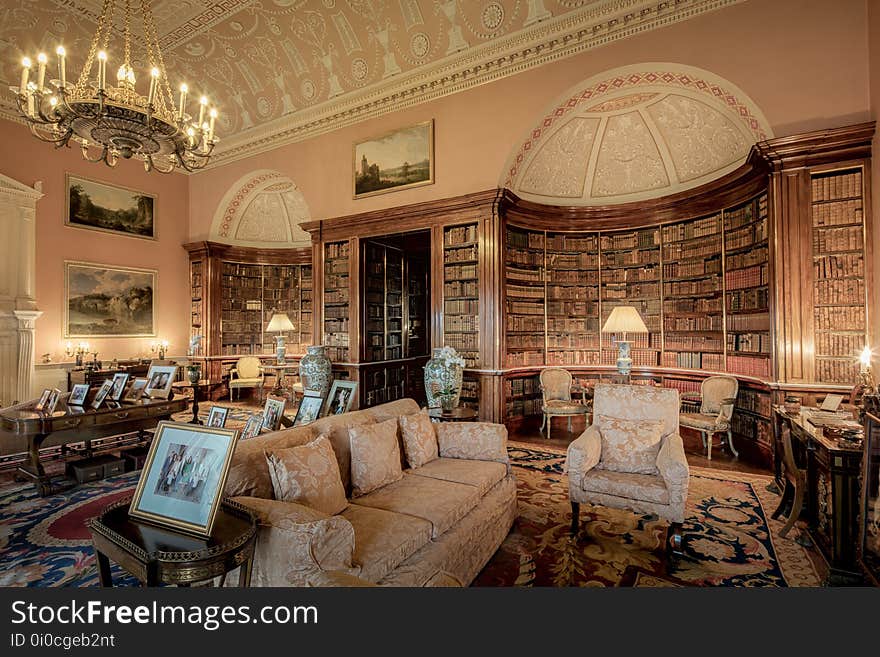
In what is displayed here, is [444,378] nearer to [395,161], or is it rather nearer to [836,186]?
[395,161]

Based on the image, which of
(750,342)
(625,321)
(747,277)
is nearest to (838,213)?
(747,277)

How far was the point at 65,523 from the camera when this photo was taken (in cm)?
345

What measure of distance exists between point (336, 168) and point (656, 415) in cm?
659

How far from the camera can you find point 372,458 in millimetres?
2777

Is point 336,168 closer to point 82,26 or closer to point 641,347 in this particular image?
point 82,26

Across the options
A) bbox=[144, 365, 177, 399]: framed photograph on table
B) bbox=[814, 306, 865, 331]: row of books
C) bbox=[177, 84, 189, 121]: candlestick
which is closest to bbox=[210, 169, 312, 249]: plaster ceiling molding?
bbox=[177, 84, 189, 121]: candlestick

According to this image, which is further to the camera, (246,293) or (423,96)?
(246,293)

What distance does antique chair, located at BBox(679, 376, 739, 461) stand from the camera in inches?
204

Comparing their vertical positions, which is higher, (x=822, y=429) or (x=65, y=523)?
(x=822, y=429)

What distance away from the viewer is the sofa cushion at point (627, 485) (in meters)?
2.86

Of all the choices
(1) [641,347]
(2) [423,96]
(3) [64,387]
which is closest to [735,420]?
(1) [641,347]

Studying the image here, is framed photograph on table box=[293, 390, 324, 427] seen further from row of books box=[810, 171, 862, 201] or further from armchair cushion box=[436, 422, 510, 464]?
row of books box=[810, 171, 862, 201]

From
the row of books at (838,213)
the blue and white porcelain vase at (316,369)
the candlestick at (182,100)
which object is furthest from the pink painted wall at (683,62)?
the candlestick at (182,100)

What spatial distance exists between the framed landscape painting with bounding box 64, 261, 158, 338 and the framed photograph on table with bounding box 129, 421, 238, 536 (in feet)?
27.1
